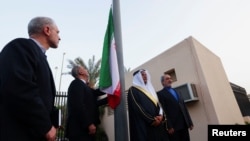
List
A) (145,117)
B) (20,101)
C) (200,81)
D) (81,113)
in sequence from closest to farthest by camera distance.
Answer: (20,101), (81,113), (145,117), (200,81)

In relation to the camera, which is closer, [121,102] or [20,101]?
[20,101]

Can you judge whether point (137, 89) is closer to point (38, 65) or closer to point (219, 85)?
point (38, 65)

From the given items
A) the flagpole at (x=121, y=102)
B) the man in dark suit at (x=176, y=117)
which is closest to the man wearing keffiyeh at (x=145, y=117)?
the flagpole at (x=121, y=102)

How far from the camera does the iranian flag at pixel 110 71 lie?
9.02 ft

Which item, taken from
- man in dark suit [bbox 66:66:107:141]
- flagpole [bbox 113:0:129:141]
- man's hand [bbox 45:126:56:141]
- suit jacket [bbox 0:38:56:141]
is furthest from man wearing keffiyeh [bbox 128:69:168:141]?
suit jacket [bbox 0:38:56:141]

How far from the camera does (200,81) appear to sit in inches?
192

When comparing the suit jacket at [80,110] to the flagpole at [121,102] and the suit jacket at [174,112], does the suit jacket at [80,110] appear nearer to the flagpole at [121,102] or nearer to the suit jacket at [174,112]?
the flagpole at [121,102]

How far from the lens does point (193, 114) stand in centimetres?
482

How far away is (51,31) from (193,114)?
13.2ft

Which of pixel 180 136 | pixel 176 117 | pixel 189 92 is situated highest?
pixel 189 92

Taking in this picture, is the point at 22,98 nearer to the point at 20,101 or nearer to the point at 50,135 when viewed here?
the point at 20,101

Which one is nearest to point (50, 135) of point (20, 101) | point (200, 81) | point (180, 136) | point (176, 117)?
point (20, 101)

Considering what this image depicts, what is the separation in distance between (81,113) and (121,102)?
0.54 metres

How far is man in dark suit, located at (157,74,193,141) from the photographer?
11.8 feet
